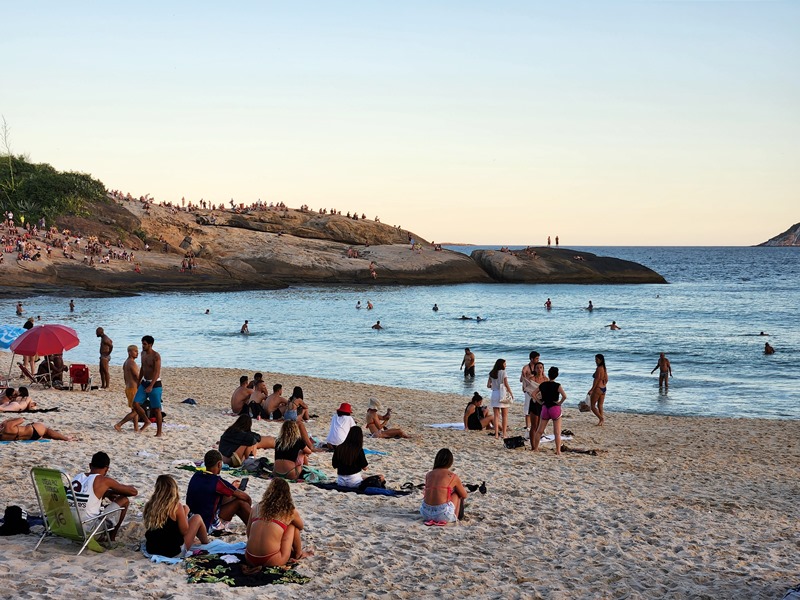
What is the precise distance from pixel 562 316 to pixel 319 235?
125 ft

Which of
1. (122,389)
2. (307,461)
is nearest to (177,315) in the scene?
(122,389)

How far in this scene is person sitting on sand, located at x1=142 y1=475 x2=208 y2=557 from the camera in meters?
7.54

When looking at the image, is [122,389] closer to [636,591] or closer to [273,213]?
[636,591]

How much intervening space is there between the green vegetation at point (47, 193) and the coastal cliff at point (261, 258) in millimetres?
1695

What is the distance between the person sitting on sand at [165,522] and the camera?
7.54 metres

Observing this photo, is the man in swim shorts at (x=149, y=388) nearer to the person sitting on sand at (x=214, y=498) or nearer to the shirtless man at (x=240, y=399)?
the shirtless man at (x=240, y=399)

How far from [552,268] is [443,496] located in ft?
244

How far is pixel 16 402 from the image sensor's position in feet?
48.8

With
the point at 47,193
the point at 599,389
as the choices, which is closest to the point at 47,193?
the point at 47,193

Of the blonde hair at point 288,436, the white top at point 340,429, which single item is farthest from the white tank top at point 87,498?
the white top at point 340,429

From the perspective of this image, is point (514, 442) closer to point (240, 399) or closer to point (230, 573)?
point (240, 399)

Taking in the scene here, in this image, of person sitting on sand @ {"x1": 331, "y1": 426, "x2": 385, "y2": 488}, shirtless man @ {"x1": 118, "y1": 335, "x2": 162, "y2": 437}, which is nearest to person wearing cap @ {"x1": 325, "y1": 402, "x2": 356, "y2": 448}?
person sitting on sand @ {"x1": 331, "y1": 426, "x2": 385, "y2": 488}

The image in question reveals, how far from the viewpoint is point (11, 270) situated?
187ft

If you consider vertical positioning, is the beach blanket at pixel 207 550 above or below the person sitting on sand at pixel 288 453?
below
